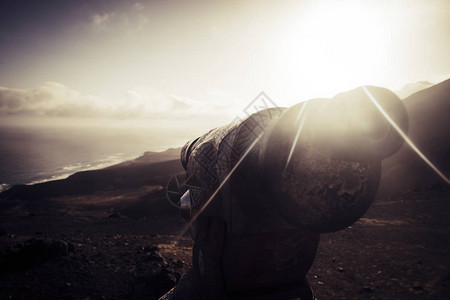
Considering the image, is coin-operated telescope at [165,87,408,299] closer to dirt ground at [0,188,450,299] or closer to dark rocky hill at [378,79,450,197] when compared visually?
dirt ground at [0,188,450,299]

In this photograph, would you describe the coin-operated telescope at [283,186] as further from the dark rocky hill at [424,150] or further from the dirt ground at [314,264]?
the dark rocky hill at [424,150]

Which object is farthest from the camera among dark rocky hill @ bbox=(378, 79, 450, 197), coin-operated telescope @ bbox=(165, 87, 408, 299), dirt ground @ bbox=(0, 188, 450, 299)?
dark rocky hill @ bbox=(378, 79, 450, 197)

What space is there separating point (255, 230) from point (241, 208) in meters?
0.23

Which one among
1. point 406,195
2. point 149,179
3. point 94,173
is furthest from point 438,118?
point 94,173

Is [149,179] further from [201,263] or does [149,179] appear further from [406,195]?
[201,263]

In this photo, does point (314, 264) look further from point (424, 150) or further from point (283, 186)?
point (424, 150)

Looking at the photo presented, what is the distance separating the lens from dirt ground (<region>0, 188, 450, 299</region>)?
197 inches

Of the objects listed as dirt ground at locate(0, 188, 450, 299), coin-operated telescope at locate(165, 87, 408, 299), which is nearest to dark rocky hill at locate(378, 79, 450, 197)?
dirt ground at locate(0, 188, 450, 299)

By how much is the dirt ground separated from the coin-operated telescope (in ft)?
11.8

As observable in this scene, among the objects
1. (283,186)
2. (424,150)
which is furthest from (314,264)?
(424,150)

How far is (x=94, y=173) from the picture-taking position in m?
31.5

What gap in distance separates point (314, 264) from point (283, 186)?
19.1 feet

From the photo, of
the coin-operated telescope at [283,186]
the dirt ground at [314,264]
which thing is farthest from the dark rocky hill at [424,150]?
the coin-operated telescope at [283,186]

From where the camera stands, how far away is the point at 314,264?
618 centimetres
